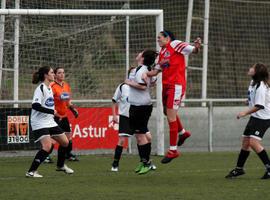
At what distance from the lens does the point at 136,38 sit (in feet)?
75.6

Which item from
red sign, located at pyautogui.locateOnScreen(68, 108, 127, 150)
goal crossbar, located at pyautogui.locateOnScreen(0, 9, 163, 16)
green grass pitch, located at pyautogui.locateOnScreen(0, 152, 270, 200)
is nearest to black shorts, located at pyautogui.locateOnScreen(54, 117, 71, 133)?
green grass pitch, located at pyautogui.locateOnScreen(0, 152, 270, 200)

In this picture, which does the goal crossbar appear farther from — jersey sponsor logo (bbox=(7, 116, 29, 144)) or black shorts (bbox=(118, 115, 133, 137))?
black shorts (bbox=(118, 115, 133, 137))

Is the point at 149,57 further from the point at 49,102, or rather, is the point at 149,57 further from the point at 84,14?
the point at 84,14

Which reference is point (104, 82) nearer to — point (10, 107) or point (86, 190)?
point (10, 107)

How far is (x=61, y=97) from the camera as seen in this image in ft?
59.1

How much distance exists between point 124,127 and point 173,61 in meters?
2.55

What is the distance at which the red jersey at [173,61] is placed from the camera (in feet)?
46.5

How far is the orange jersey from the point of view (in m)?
18.0

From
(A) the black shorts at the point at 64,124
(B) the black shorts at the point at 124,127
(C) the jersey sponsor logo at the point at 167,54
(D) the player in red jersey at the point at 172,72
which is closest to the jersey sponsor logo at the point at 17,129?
(A) the black shorts at the point at 64,124

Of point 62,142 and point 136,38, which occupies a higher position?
point 136,38

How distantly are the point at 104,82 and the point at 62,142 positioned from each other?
768 centimetres

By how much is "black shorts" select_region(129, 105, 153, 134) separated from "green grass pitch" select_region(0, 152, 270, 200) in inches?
34.2

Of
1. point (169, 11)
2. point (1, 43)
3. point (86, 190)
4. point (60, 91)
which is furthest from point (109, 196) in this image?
point (169, 11)

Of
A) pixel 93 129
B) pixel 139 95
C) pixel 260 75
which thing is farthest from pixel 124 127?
pixel 93 129
